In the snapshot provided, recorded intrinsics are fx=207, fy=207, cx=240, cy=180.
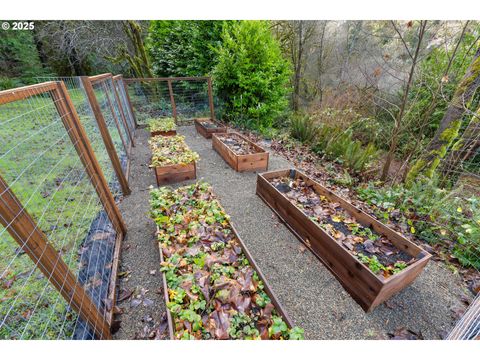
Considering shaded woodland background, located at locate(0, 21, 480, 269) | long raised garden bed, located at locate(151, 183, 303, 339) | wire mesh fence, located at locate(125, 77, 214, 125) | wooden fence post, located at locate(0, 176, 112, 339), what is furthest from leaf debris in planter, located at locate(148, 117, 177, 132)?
wooden fence post, located at locate(0, 176, 112, 339)

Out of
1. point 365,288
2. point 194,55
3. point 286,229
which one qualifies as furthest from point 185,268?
point 194,55

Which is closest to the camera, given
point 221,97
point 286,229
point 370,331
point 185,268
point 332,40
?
point 370,331

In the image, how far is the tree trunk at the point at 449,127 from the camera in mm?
2936

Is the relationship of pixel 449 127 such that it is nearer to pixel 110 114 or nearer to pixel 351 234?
pixel 351 234

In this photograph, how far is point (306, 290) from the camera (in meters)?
1.92

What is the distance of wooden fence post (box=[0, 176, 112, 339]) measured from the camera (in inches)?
38.1

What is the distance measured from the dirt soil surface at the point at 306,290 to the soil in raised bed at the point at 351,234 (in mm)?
321

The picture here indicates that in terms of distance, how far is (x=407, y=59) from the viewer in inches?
243

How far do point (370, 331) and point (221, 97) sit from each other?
22.3ft

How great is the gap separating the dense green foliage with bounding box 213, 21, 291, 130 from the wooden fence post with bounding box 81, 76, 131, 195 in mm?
4150

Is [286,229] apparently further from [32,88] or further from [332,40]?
[332,40]

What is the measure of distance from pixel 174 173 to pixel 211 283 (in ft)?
7.19

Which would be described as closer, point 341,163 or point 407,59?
point 341,163

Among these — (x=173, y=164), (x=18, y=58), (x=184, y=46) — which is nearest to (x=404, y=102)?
(x=173, y=164)
